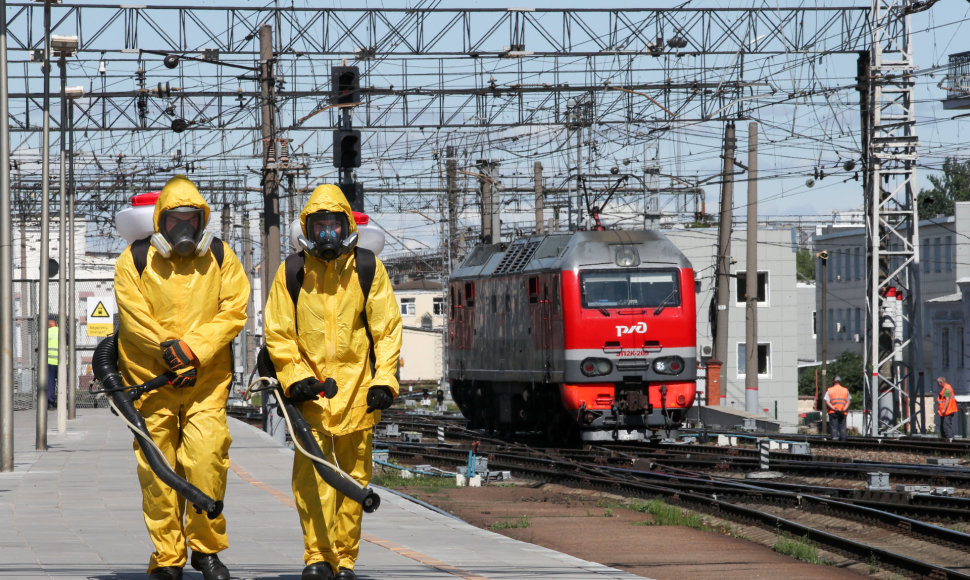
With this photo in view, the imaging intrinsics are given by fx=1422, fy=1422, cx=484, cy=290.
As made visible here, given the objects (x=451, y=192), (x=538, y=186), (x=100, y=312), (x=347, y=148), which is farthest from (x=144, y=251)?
(x=451, y=192)

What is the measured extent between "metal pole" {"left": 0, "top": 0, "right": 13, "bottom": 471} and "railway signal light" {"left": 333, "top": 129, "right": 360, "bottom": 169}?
3477 millimetres

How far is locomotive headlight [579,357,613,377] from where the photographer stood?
22.5m

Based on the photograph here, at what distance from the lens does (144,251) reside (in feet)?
24.2

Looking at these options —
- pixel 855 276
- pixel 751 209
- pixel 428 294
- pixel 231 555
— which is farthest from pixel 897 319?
pixel 428 294

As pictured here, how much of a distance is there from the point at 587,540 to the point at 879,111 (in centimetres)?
1761

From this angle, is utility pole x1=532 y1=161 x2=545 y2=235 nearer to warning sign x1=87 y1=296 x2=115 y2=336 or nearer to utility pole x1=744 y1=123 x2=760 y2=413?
utility pole x1=744 y1=123 x2=760 y2=413

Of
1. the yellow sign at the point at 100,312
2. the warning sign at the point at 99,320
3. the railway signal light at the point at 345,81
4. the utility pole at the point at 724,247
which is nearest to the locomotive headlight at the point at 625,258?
the railway signal light at the point at 345,81

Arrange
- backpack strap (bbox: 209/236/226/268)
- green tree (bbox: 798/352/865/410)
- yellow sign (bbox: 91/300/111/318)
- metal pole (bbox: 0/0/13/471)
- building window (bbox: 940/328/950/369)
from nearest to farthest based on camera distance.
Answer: backpack strap (bbox: 209/236/226/268) → metal pole (bbox: 0/0/13/471) → yellow sign (bbox: 91/300/111/318) → building window (bbox: 940/328/950/369) → green tree (bbox: 798/352/865/410)

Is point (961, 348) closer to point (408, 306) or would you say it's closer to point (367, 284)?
point (408, 306)

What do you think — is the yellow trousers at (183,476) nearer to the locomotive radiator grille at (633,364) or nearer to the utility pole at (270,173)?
the utility pole at (270,173)

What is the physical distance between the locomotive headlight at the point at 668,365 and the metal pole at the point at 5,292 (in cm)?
1083

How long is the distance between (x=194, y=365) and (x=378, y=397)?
37.2 inches

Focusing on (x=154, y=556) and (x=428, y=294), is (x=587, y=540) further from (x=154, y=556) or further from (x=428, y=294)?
(x=428, y=294)

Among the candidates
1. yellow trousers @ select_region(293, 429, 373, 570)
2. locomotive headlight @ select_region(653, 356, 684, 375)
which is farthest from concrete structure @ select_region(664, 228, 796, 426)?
yellow trousers @ select_region(293, 429, 373, 570)
